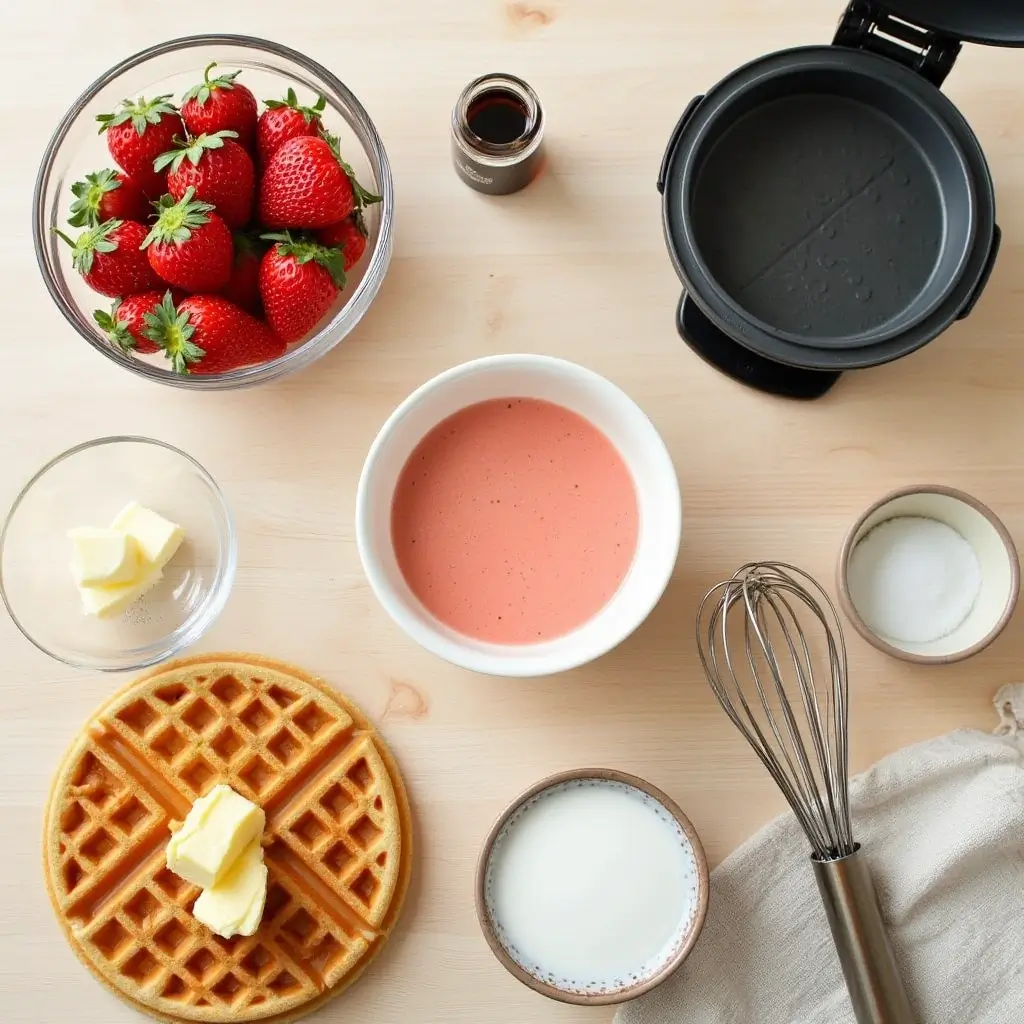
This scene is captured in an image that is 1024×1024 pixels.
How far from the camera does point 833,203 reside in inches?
35.8

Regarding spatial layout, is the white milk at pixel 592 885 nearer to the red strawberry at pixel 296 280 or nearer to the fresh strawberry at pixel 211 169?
the red strawberry at pixel 296 280

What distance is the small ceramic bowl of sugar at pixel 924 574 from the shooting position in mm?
917

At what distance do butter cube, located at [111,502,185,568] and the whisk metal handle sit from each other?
66 cm

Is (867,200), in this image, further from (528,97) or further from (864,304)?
(528,97)

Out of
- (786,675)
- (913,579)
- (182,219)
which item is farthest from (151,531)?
(913,579)

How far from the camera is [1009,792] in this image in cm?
92

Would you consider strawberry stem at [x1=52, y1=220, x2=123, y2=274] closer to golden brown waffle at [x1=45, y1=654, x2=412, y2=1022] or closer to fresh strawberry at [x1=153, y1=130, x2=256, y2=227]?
fresh strawberry at [x1=153, y1=130, x2=256, y2=227]

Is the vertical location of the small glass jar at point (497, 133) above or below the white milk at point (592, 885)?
above

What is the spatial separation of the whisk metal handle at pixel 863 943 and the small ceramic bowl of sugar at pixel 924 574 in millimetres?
214

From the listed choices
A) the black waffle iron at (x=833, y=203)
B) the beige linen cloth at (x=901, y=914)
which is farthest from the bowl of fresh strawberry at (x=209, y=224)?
the beige linen cloth at (x=901, y=914)

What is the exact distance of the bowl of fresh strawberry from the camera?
0.83 metres

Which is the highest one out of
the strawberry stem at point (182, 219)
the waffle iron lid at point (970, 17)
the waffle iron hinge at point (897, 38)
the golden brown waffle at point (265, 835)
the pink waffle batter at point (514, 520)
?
the waffle iron lid at point (970, 17)

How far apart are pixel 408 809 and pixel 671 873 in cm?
25

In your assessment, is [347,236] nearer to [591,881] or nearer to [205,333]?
[205,333]
